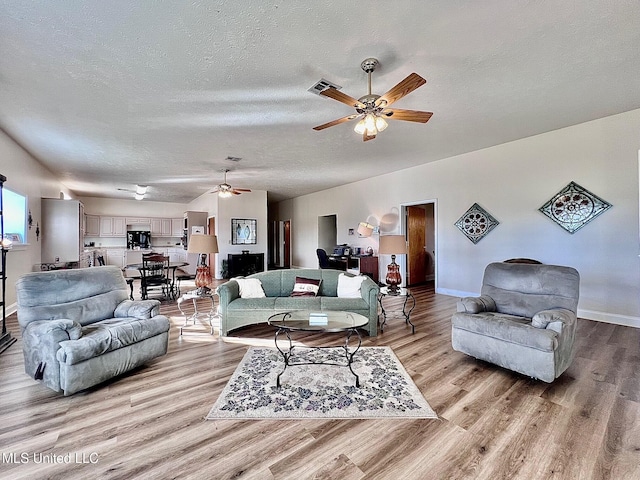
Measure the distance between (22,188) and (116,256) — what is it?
577 centimetres

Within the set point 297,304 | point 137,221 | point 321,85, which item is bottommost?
point 297,304

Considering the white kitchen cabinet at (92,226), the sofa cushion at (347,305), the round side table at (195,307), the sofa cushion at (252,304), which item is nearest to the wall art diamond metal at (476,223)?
the sofa cushion at (347,305)

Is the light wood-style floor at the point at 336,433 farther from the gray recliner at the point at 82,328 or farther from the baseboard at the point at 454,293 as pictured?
the baseboard at the point at 454,293

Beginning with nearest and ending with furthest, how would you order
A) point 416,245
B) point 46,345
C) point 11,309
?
1. point 46,345
2. point 11,309
3. point 416,245

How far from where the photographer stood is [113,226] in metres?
10.1

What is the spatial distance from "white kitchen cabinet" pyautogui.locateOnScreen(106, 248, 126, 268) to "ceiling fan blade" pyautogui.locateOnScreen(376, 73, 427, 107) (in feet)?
35.0

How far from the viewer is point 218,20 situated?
2133mm

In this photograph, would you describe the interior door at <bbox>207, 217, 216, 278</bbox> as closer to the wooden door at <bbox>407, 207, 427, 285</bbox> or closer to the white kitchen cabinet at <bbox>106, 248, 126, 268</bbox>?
the white kitchen cabinet at <bbox>106, 248, 126, 268</bbox>

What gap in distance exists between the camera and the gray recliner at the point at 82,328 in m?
2.22

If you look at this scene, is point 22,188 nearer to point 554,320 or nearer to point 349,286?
point 349,286

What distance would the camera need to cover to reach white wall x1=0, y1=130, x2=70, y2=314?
169 inches

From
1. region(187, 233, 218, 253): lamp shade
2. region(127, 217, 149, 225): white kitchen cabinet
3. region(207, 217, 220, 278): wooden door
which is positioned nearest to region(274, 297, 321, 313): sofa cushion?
region(187, 233, 218, 253): lamp shade

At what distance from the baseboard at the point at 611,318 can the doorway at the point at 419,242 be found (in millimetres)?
3299

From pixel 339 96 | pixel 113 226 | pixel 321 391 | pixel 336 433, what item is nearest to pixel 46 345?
pixel 321 391
